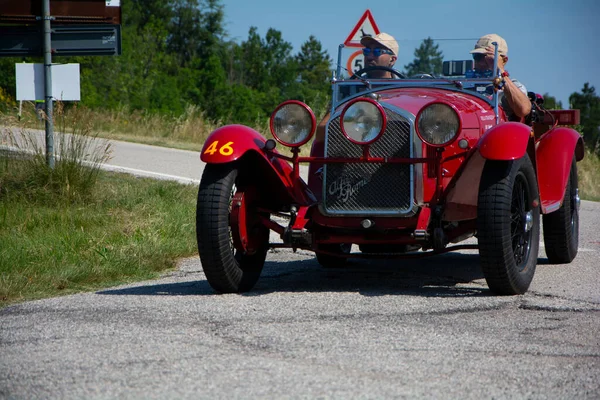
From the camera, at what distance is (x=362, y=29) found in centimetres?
1206

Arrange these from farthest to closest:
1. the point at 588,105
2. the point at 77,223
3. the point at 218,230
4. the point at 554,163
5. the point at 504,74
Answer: the point at 588,105, the point at 77,223, the point at 554,163, the point at 504,74, the point at 218,230

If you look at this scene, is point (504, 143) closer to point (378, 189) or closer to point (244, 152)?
point (378, 189)

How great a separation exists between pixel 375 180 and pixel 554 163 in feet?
6.18

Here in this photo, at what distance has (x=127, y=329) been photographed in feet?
15.0

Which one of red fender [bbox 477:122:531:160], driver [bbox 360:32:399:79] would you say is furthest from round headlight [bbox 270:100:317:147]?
driver [bbox 360:32:399:79]

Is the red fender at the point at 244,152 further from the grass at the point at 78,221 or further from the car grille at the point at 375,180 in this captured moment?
the grass at the point at 78,221

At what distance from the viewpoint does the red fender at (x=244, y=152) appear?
560 cm

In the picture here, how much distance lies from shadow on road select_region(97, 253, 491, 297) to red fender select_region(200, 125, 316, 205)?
0.63 meters

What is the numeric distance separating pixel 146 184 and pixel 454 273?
531cm

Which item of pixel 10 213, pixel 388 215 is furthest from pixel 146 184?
pixel 388 215

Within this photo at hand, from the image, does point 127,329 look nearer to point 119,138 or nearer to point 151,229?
point 151,229

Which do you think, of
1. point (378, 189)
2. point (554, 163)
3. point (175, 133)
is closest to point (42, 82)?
point (378, 189)

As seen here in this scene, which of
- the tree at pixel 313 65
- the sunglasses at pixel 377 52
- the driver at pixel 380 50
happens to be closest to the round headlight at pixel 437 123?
the driver at pixel 380 50

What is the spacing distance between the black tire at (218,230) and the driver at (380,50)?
2074 mm
